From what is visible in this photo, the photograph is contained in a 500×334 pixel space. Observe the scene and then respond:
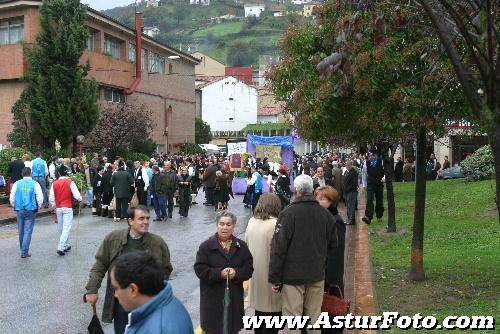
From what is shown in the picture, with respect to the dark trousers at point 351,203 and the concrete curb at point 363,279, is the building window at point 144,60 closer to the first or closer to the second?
the dark trousers at point 351,203

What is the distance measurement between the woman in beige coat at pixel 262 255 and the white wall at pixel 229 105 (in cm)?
7732

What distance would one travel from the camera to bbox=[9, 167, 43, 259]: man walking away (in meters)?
13.5

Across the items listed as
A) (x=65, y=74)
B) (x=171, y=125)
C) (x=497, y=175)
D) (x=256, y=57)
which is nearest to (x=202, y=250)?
(x=497, y=175)

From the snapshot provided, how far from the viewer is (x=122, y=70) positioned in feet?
141

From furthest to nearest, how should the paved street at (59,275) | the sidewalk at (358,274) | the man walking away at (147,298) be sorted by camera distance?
the sidewalk at (358,274), the paved street at (59,275), the man walking away at (147,298)

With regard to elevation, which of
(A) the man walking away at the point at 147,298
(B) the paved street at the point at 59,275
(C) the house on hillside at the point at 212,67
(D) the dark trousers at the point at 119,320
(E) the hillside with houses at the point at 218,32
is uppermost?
(E) the hillside with houses at the point at 218,32

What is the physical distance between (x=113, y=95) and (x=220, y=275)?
1469 inches

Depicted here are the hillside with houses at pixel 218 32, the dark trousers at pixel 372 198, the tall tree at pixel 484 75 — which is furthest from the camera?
the hillside with houses at pixel 218 32

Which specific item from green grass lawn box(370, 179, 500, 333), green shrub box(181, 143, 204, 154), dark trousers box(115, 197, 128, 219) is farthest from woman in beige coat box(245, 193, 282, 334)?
green shrub box(181, 143, 204, 154)

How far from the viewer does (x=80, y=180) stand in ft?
77.7

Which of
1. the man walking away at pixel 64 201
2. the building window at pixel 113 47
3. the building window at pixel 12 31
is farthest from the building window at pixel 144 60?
the man walking away at pixel 64 201

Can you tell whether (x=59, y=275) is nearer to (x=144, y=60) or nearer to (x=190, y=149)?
(x=144, y=60)

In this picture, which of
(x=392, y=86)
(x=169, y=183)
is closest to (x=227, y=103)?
(x=169, y=183)

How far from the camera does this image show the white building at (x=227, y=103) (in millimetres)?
84625
